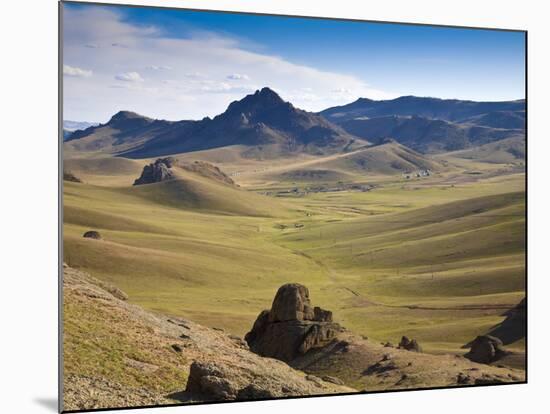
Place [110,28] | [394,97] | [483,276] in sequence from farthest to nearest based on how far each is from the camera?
[483,276] → [394,97] → [110,28]

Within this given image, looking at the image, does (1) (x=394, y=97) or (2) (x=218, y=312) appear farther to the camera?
(2) (x=218, y=312)

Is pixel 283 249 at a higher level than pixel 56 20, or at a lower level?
lower

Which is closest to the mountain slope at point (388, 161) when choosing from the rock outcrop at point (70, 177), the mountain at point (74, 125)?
the rock outcrop at point (70, 177)

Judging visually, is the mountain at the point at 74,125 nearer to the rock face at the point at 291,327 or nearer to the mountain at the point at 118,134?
the mountain at the point at 118,134

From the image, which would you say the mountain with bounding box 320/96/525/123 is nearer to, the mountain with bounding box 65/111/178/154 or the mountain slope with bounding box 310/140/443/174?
the mountain slope with bounding box 310/140/443/174

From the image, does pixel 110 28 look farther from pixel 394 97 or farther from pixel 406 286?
pixel 406 286

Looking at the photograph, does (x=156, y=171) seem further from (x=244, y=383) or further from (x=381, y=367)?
(x=381, y=367)

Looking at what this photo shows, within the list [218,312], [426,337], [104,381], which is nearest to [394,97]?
[426,337]
